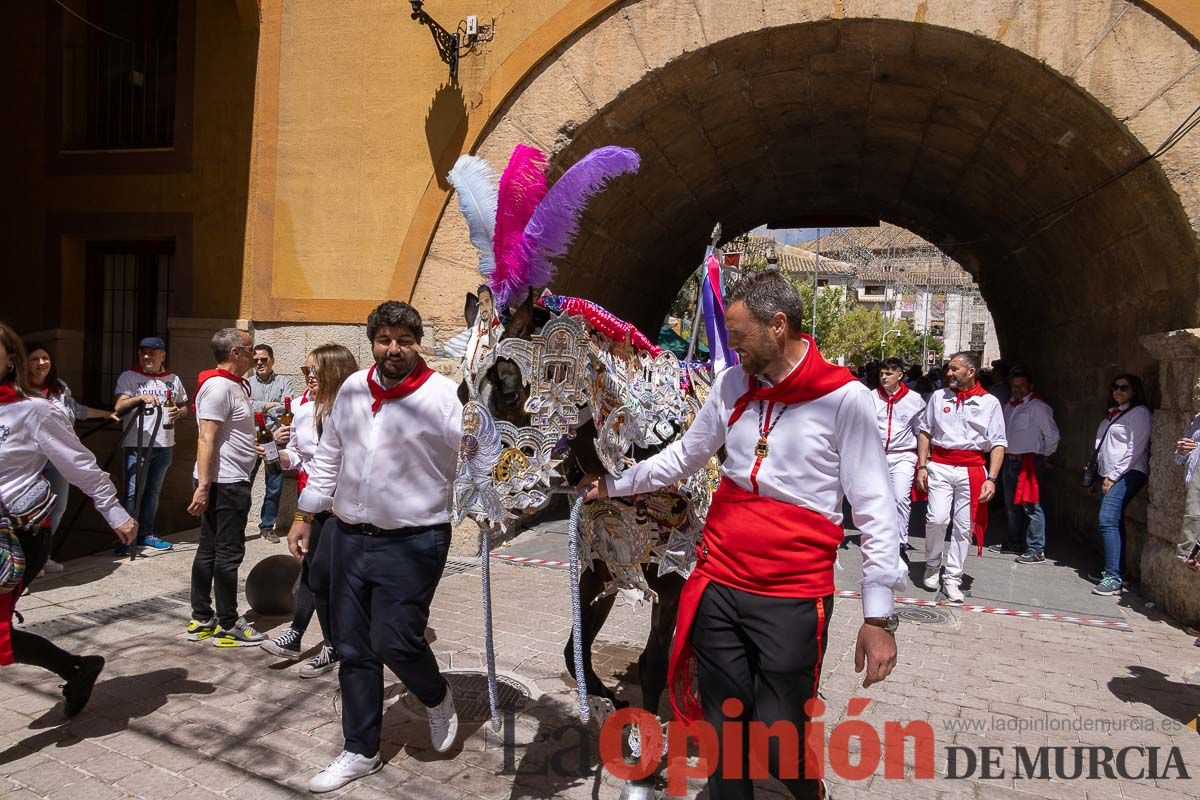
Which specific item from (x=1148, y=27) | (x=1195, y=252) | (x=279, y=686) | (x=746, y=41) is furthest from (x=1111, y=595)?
(x=279, y=686)

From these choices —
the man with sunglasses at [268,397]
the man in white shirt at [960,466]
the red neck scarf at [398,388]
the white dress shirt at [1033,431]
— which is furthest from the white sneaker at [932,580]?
the man with sunglasses at [268,397]

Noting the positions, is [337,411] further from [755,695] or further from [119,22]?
[119,22]

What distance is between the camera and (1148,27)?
→ 6.34m

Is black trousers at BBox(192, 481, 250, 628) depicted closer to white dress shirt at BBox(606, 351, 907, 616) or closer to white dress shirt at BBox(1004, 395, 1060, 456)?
white dress shirt at BBox(606, 351, 907, 616)

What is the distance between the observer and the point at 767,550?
2.59m

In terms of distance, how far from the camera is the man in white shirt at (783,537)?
8.36 feet

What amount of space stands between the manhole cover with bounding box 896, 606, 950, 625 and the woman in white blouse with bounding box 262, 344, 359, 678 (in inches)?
159

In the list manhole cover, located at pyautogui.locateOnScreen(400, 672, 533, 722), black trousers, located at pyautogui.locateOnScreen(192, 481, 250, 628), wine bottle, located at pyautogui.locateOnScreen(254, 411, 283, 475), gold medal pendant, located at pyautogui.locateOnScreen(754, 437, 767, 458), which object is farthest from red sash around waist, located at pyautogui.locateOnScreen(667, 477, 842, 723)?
wine bottle, located at pyautogui.locateOnScreen(254, 411, 283, 475)

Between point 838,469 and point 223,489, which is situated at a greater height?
point 838,469

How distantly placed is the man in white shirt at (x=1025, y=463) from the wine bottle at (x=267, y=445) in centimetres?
689

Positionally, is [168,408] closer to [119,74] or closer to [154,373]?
[154,373]

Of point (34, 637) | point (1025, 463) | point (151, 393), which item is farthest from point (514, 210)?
point (1025, 463)

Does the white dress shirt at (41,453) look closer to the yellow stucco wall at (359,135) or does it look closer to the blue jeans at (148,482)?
the blue jeans at (148,482)

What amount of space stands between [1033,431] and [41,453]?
842cm
